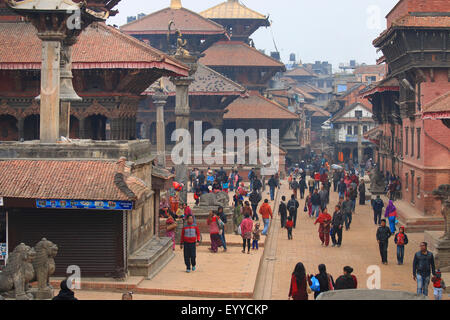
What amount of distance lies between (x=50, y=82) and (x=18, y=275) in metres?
5.55

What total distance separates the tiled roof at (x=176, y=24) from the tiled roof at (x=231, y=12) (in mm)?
6474

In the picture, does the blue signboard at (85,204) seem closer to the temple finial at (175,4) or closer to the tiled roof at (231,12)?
the temple finial at (175,4)

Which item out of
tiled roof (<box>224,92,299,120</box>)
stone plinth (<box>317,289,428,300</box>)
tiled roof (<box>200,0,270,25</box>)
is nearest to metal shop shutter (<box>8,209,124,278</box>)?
stone plinth (<box>317,289,428,300</box>)

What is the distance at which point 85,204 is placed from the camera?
1666 centimetres

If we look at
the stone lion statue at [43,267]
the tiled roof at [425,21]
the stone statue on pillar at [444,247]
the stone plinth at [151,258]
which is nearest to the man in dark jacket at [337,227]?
the stone statue on pillar at [444,247]

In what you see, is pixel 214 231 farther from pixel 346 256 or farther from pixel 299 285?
pixel 299 285

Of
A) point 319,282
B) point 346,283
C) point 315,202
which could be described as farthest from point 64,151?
point 315,202

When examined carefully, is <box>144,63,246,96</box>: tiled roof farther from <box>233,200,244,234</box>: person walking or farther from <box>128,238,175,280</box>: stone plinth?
<box>128,238,175,280</box>: stone plinth

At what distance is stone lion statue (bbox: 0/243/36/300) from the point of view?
14.3 metres

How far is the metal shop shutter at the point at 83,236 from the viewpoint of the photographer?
17.3 metres

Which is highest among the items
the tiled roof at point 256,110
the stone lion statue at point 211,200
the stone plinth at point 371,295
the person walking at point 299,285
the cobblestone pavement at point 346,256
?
the tiled roof at point 256,110

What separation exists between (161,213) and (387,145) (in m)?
25.1

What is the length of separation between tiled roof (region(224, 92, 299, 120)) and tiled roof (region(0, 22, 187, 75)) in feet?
102

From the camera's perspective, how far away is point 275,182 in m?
38.5
